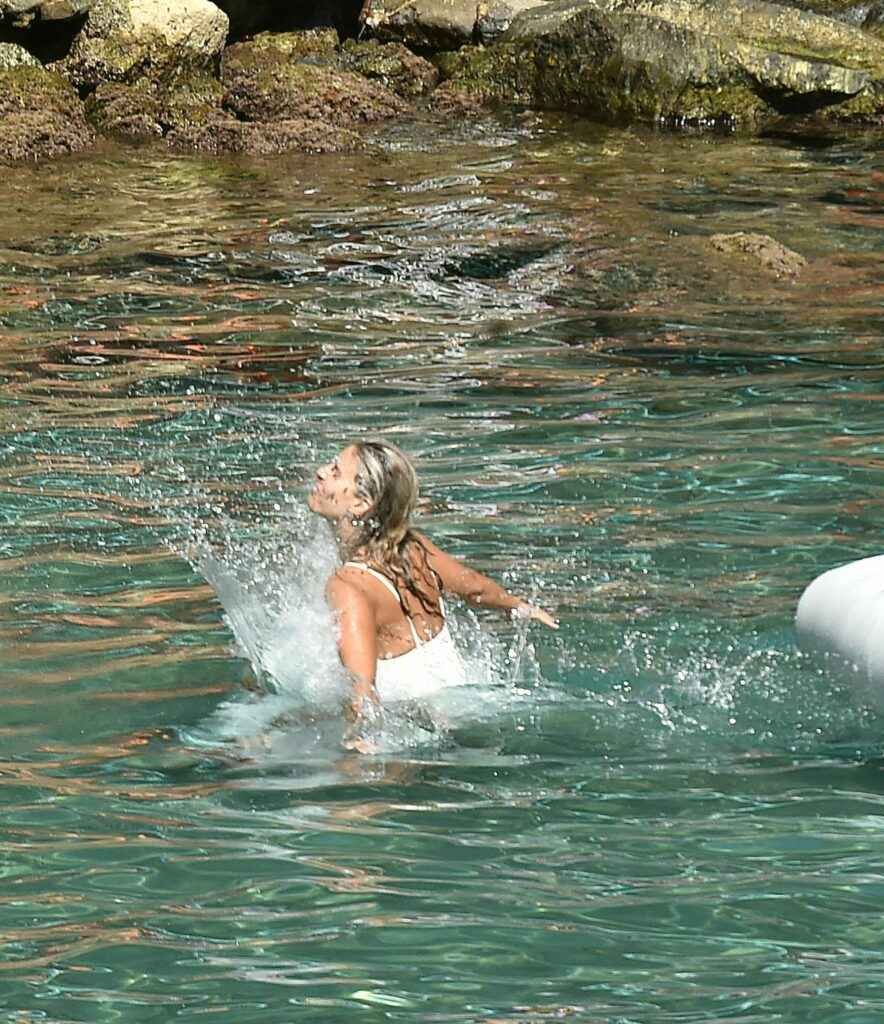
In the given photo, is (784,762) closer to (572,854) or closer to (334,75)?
(572,854)

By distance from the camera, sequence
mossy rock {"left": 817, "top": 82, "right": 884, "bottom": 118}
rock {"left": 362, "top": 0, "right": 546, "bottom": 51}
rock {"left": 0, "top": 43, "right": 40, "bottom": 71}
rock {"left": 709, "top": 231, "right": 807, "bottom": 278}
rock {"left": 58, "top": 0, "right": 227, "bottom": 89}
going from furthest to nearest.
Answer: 1. rock {"left": 362, "top": 0, "right": 546, "bottom": 51}
2. rock {"left": 58, "top": 0, "right": 227, "bottom": 89}
3. rock {"left": 0, "top": 43, "right": 40, "bottom": 71}
4. mossy rock {"left": 817, "top": 82, "right": 884, "bottom": 118}
5. rock {"left": 709, "top": 231, "right": 807, "bottom": 278}

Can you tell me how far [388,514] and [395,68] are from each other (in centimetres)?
1367

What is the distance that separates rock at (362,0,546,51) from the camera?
18.4 metres

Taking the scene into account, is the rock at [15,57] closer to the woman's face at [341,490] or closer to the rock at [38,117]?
the rock at [38,117]

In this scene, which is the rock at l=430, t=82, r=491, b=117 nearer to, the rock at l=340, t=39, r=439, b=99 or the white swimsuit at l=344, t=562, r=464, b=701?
the rock at l=340, t=39, r=439, b=99

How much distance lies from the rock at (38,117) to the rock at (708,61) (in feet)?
16.0

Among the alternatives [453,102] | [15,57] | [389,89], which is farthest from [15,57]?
[453,102]

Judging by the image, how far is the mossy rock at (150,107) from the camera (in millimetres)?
16578

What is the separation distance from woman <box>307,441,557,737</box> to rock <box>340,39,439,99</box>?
13.3 meters

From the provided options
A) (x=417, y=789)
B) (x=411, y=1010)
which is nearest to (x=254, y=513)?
(x=417, y=789)

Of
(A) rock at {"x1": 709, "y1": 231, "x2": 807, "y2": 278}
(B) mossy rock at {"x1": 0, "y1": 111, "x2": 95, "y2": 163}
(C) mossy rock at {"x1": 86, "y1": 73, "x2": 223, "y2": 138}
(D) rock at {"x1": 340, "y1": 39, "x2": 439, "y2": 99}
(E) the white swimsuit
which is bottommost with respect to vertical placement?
(E) the white swimsuit

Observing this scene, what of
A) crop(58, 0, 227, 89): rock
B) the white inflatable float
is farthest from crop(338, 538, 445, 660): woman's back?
crop(58, 0, 227, 89): rock

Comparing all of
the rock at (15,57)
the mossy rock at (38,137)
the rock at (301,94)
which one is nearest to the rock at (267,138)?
the rock at (301,94)

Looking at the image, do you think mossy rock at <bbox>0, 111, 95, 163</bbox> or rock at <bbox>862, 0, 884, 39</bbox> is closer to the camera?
mossy rock at <bbox>0, 111, 95, 163</bbox>
